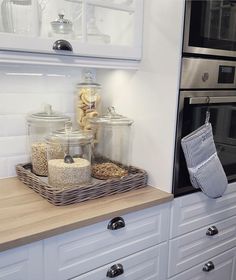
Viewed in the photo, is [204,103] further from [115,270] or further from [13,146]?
[13,146]

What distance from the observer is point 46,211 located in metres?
1.04

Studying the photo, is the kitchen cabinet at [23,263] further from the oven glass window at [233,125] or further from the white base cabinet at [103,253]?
the oven glass window at [233,125]

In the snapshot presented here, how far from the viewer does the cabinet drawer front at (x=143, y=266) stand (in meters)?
1.09

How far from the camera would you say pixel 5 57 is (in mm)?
1041

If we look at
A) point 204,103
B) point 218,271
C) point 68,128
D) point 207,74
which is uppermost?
point 207,74

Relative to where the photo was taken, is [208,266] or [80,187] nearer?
[80,187]

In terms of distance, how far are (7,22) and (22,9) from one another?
0.07m

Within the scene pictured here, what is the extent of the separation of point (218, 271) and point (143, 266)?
53cm

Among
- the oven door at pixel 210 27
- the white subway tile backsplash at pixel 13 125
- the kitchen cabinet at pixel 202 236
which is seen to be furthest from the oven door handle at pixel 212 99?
the white subway tile backsplash at pixel 13 125

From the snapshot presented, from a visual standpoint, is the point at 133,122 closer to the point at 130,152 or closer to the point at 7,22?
the point at 130,152

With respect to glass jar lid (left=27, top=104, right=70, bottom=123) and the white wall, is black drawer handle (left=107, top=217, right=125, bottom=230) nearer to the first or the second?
the white wall

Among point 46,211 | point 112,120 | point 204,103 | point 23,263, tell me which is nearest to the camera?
point 23,263

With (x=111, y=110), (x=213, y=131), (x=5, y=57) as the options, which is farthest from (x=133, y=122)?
(x=5, y=57)

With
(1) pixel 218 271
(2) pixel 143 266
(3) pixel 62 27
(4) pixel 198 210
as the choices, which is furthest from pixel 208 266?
(3) pixel 62 27
